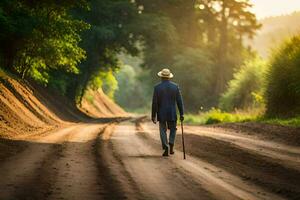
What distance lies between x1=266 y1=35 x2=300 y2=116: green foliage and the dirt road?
9.51 m

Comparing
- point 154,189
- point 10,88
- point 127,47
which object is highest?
point 127,47

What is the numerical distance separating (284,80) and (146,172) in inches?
655

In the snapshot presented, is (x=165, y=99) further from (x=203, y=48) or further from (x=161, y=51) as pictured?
(x=203, y=48)

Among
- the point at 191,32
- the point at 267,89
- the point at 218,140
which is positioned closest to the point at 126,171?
the point at 218,140

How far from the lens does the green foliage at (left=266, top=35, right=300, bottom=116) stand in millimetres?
24750

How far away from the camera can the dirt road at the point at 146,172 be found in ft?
26.9

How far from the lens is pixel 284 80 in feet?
83.5

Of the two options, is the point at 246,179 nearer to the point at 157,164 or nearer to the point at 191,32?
the point at 157,164

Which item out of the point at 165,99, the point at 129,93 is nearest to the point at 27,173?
the point at 165,99

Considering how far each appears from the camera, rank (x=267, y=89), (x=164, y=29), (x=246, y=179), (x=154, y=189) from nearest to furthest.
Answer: (x=154, y=189) → (x=246, y=179) → (x=267, y=89) → (x=164, y=29)

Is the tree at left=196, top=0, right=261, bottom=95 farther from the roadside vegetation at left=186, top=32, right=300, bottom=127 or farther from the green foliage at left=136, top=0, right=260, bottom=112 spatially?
the roadside vegetation at left=186, top=32, right=300, bottom=127

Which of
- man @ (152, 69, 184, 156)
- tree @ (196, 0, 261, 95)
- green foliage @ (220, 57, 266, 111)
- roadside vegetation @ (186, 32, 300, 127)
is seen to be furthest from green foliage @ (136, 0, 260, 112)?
man @ (152, 69, 184, 156)

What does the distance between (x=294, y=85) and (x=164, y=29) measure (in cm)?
2202

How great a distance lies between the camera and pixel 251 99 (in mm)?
41906
